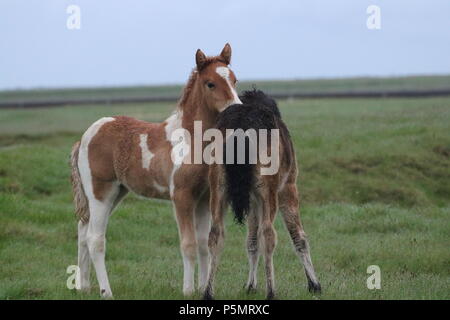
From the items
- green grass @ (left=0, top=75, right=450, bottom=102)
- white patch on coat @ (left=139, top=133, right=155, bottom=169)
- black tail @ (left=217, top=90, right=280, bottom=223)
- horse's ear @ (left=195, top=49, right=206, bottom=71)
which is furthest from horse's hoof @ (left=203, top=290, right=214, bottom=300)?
green grass @ (left=0, top=75, right=450, bottom=102)

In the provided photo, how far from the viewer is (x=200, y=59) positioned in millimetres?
8008

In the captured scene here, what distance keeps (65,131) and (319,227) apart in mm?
18339

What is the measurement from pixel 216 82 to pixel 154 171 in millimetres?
1251

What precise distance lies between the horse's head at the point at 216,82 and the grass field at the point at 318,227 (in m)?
2.11

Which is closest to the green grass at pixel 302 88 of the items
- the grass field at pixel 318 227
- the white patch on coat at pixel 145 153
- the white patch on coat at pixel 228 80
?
the grass field at pixel 318 227

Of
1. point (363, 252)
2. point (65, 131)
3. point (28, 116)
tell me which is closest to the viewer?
point (363, 252)

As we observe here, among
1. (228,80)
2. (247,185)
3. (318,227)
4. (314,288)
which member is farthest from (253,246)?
(318,227)

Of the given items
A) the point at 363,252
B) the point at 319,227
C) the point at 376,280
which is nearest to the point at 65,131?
the point at 319,227

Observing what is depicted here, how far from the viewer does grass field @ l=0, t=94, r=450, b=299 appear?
8945 mm

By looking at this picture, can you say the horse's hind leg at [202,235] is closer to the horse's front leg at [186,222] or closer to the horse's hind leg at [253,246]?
the horse's front leg at [186,222]

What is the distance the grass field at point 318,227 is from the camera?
29.3ft

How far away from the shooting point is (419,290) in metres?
8.51
